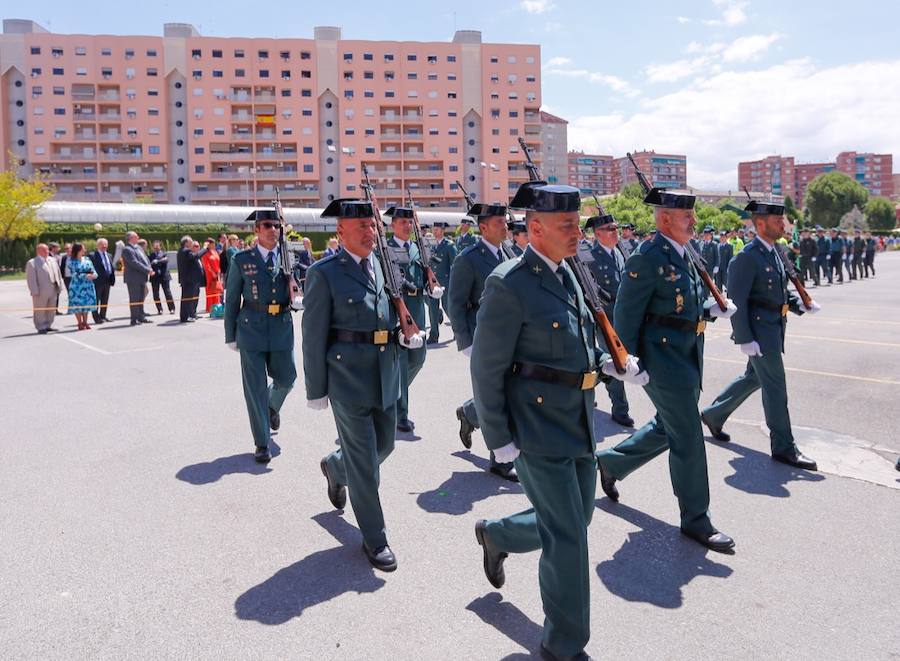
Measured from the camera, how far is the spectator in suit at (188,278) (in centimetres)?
1794

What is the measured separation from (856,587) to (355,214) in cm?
353

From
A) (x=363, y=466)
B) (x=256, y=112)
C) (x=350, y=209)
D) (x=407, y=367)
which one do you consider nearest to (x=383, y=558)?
(x=363, y=466)

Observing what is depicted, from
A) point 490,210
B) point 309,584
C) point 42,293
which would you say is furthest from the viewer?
point 42,293

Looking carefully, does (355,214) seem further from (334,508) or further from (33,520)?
(33,520)

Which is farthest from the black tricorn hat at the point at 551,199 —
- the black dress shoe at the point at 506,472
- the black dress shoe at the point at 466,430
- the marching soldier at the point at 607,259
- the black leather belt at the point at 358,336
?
the marching soldier at the point at 607,259

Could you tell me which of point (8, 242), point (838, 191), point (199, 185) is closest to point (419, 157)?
point (199, 185)

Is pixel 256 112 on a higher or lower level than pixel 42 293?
higher

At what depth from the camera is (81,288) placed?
17484mm

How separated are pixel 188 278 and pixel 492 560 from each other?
15.8 metres

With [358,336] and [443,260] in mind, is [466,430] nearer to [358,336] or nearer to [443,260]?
[358,336]

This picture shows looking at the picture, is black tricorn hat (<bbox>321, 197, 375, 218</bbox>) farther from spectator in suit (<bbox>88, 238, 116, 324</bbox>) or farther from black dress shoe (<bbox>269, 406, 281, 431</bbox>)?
spectator in suit (<bbox>88, 238, 116, 324</bbox>)

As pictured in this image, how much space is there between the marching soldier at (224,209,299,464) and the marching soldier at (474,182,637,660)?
12.3 ft

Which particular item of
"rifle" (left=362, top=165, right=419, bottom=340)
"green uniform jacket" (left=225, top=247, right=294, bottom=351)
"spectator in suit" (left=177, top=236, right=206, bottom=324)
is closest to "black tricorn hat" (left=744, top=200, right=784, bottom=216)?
"rifle" (left=362, top=165, right=419, bottom=340)

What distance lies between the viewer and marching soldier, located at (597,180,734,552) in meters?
4.65
